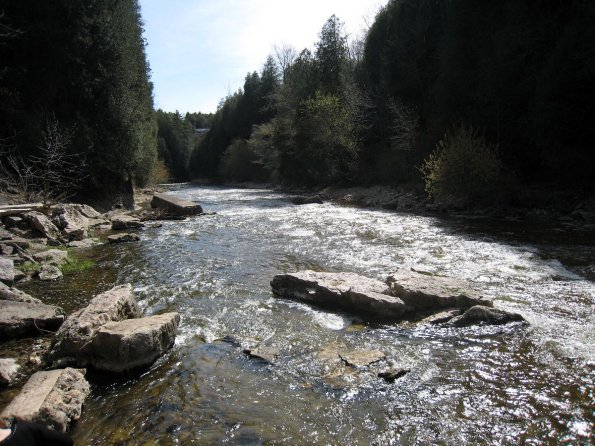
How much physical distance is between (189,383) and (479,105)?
26769 millimetres

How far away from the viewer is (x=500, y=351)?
20.9 feet

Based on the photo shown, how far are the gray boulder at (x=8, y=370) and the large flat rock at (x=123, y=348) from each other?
94 centimetres

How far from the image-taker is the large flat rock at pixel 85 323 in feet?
19.9

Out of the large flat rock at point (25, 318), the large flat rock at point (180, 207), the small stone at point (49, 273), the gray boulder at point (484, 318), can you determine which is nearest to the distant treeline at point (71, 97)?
the large flat rock at point (180, 207)

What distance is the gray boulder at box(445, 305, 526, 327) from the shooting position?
7402mm

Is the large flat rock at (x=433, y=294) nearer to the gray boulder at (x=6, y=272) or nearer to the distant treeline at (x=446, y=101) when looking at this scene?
the gray boulder at (x=6, y=272)

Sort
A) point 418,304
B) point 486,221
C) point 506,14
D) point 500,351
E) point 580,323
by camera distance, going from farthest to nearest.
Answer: point 506,14 < point 486,221 < point 418,304 < point 580,323 < point 500,351

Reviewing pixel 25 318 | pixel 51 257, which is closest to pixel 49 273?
pixel 51 257

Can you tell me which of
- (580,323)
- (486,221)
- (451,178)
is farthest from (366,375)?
(451,178)

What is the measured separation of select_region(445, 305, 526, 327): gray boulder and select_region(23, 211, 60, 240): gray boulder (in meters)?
14.5

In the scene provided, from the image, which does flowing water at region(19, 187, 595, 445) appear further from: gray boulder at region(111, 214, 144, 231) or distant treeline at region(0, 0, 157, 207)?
distant treeline at region(0, 0, 157, 207)

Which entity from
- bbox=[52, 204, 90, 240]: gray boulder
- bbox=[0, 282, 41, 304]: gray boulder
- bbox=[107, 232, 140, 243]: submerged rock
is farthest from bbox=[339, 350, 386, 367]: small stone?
bbox=[52, 204, 90, 240]: gray boulder

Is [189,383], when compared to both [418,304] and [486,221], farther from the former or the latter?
[486,221]

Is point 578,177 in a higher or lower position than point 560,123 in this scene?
lower
